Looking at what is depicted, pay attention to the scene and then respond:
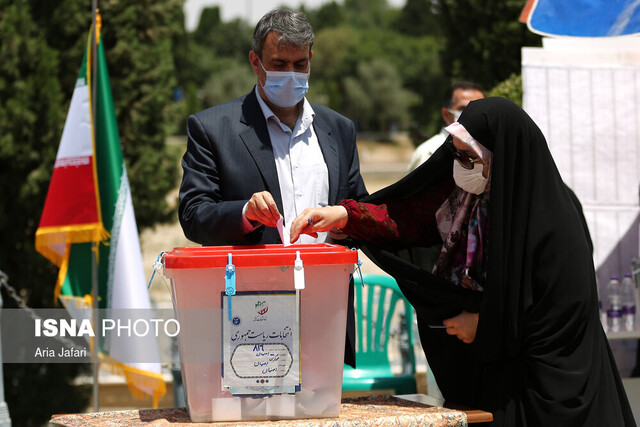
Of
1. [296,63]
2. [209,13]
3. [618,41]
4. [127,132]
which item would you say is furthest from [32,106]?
[209,13]

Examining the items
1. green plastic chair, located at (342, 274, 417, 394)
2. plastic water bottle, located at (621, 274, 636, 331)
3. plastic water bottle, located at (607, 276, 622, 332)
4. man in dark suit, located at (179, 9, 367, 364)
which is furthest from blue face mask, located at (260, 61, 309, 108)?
plastic water bottle, located at (621, 274, 636, 331)

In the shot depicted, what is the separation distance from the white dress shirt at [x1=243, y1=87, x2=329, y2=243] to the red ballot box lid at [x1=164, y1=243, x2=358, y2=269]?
1.41 feet

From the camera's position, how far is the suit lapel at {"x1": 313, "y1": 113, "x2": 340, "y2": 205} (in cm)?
274

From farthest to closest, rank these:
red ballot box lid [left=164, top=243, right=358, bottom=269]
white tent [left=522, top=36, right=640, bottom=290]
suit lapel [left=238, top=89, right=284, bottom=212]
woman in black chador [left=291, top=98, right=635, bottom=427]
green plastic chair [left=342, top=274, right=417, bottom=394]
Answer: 1. white tent [left=522, top=36, right=640, bottom=290]
2. green plastic chair [left=342, top=274, right=417, bottom=394]
3. suit lapel [left=238, top=89, right=284, bottom=212]
4. woman in black chador [left=291, top=98, right=635, bottom=427]
5. red ballot box lid [left=164, top=243, right=358, bottom=269]

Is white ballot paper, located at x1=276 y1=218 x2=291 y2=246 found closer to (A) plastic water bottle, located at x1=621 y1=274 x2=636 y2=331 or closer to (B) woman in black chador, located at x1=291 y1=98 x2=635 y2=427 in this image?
(B) woman in black chador, located at x1=291 y1=98 x2=635 y2=427

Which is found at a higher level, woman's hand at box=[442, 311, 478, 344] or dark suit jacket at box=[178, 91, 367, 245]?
dark suit jacket at box=[178, 91, 367, 245]

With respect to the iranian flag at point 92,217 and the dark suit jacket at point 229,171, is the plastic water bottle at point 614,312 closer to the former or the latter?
the dark suit jacket at point 229,171

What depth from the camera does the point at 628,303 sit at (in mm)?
4688

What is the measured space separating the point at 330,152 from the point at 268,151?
23 centimetres

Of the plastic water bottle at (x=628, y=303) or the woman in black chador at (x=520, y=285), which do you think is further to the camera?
the plastic water bottle at (x=628, y=303)

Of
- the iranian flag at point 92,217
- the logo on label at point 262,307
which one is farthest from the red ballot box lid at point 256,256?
the iranian flag at point 92,217

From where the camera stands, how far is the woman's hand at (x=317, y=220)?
2379 millimetres

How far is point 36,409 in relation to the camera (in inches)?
393

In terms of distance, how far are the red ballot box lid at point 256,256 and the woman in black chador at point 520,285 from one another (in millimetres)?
175
